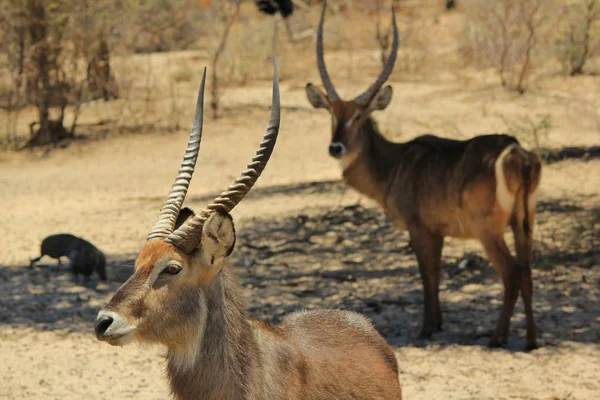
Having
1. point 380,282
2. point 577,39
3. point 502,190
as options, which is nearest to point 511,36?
point 577,39

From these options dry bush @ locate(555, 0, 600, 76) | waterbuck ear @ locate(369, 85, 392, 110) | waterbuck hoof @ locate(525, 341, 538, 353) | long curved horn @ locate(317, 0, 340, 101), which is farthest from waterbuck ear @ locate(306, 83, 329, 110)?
dry bush @ locate(555, 0, 600, 76)

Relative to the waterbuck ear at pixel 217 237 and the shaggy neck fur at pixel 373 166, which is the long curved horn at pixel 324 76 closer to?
the shaggy neck fur at pixel 373 166

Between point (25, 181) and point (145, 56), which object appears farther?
point (145, 56)

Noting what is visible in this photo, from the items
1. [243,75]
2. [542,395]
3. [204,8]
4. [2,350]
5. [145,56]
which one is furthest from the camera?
[204,8]

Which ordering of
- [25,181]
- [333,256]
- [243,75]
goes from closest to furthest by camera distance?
1. [333,256]
2. [25,181]
3. [243,75]

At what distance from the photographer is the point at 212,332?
153 inches

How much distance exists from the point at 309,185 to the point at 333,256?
12.8 ft

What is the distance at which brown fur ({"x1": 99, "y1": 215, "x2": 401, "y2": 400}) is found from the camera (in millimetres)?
3732

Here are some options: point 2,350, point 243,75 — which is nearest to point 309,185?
point 2,350

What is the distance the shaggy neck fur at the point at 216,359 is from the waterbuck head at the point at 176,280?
0.04 meters

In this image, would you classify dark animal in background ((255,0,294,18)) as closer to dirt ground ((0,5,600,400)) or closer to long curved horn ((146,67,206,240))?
dirt ground ((0,5,600,400))

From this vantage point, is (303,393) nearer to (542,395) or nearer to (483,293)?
(542,395)

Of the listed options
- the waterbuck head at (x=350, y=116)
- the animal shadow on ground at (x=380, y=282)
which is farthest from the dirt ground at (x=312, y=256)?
the waterbuck head at (x=350, y=116)

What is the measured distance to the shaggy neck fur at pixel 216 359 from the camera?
3852mm
